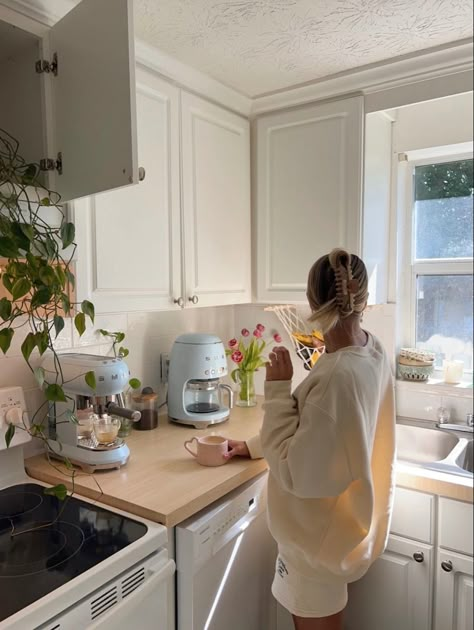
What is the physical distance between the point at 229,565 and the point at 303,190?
1301 millimetres

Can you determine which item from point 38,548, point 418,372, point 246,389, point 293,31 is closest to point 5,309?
point 38,548

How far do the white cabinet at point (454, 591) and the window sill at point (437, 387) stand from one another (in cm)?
64

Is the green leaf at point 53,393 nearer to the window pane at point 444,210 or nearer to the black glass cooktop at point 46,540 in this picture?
the black glass cooktop at point 46,540

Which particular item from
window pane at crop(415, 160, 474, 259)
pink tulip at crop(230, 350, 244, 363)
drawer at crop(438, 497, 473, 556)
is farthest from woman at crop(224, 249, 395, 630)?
window pane at crop(415, 160, 474, 259)

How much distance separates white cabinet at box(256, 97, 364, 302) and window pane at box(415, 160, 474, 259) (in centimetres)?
48

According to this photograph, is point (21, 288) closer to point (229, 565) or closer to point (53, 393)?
point (53, 393)

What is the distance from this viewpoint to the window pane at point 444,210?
6.31 feet

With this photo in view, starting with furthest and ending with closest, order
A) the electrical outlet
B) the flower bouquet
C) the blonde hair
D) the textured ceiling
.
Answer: the flower bouquet, the electrical outlet, the textured ceiling, the blonde hair

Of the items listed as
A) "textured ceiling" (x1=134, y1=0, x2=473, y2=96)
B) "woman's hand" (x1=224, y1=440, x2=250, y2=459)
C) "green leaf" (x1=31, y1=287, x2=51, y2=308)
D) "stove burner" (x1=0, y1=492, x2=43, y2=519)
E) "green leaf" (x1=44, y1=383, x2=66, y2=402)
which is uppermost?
"textured ceiling" (x1=134, y1=0, x2=473, y2=96)

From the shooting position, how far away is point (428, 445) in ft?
5.99

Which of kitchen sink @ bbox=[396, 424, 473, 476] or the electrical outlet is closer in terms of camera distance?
kitchen sink @ bbox=[396, 424, 473, 476]

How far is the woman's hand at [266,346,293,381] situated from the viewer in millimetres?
1215

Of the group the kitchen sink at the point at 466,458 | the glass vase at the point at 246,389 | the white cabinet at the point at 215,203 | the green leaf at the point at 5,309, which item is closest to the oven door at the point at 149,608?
the green leaf at the point at 5,309

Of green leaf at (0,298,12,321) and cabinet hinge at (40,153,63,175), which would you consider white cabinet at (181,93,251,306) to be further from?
green leaf at (0,298,12,321)
